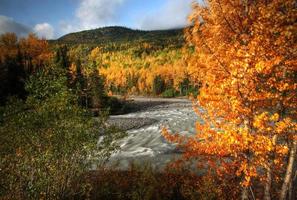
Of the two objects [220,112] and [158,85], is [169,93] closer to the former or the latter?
[158,85]

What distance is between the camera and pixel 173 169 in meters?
18.5

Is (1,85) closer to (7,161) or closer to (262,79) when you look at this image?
(7,161)

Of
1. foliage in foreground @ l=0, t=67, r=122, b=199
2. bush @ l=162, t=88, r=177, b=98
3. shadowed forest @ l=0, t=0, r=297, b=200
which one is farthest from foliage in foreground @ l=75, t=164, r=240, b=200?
bush @ l=162, t=88, r=177, b=98

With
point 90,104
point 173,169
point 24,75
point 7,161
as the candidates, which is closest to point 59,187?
point 7,161

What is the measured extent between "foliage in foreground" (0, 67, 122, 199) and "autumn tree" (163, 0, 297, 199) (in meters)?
4.93

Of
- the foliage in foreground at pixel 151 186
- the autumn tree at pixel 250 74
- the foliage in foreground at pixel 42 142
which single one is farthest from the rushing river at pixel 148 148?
the autumn tree at pixel 250 74

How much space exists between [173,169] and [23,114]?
1016 cm

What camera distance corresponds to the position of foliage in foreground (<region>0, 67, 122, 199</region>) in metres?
11.0

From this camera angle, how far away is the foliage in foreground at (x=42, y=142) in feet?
36.1

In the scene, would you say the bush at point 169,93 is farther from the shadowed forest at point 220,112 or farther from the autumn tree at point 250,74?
the autumn tree at point 250,74

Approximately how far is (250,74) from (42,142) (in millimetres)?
7552

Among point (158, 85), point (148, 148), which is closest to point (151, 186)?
point (148, 148)

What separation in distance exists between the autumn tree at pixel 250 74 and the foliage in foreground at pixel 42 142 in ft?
16.2

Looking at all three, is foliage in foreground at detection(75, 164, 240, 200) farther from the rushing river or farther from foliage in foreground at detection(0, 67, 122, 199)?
the rushing river
